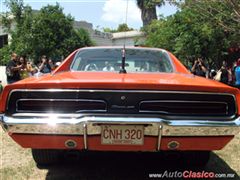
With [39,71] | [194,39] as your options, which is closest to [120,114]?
[39,71]

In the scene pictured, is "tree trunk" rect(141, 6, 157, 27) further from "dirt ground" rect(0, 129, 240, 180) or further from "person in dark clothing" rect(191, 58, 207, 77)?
"dirt ground" rect(0, 129, 240, 180)

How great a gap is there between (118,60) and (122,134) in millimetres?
1617

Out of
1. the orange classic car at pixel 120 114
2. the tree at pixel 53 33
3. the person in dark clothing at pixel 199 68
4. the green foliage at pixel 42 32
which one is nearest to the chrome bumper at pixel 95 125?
the orange classic car at pixel 120 114

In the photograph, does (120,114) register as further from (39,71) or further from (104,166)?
(39,71)

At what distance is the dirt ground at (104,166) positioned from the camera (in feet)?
16.1

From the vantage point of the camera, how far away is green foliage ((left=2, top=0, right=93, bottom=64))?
1200 inches

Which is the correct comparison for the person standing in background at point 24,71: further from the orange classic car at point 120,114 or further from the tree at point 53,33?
the tree at point 53,33

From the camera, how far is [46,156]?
5117mm

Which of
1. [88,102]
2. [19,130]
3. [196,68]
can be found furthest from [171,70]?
[196,68]

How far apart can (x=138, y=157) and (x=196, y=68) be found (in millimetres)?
9769

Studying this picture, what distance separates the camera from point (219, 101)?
160 inches

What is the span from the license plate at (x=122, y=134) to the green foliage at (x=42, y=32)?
2670cm

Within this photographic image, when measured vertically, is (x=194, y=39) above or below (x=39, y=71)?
below

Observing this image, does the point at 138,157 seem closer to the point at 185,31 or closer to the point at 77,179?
the point at 77,179
